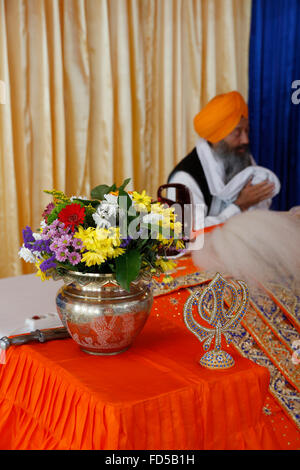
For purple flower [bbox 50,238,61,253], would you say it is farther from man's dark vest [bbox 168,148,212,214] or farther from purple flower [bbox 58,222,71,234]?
man's dark vest [bbox 168,148,212,214]

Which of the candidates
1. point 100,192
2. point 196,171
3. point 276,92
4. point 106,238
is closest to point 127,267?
point 106,238

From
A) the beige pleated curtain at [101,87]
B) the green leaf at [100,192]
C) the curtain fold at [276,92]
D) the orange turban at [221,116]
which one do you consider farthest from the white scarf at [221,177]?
the green leaf at [100,192]

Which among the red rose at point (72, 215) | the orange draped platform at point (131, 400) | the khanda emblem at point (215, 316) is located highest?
the red rose at point (72, 215)

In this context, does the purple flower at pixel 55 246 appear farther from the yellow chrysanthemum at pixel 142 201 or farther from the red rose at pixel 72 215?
the yellow chrysanthemum at pixel 142 201

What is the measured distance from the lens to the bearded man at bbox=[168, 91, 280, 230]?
3965mm

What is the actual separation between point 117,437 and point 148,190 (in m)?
3.48

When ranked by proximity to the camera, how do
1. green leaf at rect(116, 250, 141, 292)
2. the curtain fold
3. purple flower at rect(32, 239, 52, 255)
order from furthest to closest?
the curtain fold < purple flower at rect(32, 239, 52, 255) < green leaf at rect(116, 250, 141, 292)

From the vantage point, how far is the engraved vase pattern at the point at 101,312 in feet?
5.17

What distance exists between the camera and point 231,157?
4027 mm

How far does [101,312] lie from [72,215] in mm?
303

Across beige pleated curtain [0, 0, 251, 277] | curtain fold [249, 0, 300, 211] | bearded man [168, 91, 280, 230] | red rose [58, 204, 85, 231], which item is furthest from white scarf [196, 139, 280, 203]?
red rose [58, 204, 85, 231]

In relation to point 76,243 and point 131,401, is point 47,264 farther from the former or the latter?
point 131,401

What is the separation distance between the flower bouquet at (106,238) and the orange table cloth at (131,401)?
255 millimetres

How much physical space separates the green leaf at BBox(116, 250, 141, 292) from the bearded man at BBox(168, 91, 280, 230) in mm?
2386
